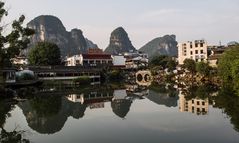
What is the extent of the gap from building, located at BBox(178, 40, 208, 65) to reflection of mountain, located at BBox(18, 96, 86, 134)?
50.0 meters

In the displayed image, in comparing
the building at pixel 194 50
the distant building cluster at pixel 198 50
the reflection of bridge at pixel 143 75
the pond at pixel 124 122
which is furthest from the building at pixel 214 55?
the pond at pixel 124 122

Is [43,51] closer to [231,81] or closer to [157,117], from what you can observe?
[231,81]

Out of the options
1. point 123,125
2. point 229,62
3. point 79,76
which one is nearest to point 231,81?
point 229,62

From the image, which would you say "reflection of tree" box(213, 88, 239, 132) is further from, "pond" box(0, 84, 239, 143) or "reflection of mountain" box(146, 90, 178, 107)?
"reflection of mountain" box(146, 90, 178, 107)

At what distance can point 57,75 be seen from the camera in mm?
72375

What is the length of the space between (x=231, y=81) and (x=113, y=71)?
44453 mm

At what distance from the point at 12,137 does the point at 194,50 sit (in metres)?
68.2

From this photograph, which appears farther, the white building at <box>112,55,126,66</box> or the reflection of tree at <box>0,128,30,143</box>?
the white building at <box>112,55,126,66</box>

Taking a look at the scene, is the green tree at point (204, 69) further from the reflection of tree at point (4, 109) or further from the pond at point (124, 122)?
the reflection of tree at point (4, 109)

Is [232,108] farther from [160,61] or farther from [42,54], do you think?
[160,61]

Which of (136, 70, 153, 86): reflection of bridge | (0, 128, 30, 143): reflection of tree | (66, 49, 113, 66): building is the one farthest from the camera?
(66, 49, 113, 66): building

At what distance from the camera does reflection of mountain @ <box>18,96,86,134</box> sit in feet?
72.2

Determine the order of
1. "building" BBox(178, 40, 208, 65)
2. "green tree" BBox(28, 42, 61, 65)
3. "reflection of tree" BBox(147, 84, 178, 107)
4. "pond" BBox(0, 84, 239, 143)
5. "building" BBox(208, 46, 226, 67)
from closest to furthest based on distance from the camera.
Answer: "pond" BBox(0, 84, 239, 143), "reflection of tree" BBox(147, 84, 178, 107), "building" BBox(208, 46, 226, 67), "green tree" BBox(28, 42, 61, 65), "building" BBox(178, 40, 208, 65)

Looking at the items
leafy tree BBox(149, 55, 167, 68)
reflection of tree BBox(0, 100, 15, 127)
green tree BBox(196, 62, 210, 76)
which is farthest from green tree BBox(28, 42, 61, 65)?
reflection of tree BBox(0, 100, 15, 127)
